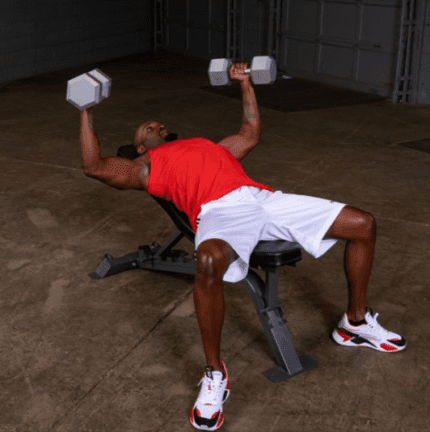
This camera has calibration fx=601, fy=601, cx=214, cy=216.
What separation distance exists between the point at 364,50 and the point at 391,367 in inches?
219

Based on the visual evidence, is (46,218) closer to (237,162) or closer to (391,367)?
(237,162)

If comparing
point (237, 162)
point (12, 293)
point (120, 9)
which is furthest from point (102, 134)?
point (120, 9)

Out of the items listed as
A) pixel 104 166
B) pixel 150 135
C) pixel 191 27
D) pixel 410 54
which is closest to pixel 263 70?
pixel 150 135

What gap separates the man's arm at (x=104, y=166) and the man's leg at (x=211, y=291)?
0.50 metres

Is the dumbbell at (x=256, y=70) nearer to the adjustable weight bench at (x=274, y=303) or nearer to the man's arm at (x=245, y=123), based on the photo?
the man's arm at (x=245, y=123)

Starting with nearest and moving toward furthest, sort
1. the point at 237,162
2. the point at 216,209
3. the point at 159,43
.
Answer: the point at 216,209, the point at 237,162, the point at 159,43

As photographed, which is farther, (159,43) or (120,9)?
(159,43)

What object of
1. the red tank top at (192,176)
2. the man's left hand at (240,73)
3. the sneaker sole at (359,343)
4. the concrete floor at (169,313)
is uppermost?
the man's left hand at (240,73)

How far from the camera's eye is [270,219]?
85.3 inches

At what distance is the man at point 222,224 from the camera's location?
6.26 feet

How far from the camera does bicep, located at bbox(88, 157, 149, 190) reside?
7.26 ft

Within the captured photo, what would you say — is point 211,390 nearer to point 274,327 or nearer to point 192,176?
point 274,327

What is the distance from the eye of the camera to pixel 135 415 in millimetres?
1955

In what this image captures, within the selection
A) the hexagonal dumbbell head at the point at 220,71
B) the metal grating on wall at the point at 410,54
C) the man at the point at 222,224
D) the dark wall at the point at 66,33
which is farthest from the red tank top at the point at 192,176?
the dark wall at the point at 66,33
